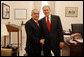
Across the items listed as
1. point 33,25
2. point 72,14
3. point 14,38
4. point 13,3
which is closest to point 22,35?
point 14,38

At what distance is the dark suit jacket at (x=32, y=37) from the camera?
293cm

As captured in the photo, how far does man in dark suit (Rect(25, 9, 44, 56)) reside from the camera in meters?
2.93

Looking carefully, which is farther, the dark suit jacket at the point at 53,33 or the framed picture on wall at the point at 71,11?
the framed picture on wall at the point at 71,11

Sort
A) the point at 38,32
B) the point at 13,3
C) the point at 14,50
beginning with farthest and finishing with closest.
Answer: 1. the point at 13,3
2. the point at 14,50
3. the point at 38,32

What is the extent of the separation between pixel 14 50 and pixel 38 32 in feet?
5.78

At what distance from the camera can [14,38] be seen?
7.43m

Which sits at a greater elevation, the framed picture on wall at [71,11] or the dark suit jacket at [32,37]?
the framed picture on wall at [71,11]

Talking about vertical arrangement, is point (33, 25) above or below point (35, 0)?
below

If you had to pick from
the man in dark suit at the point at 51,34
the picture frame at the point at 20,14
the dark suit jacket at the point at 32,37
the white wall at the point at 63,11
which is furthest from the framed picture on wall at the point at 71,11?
the dark suit jacket at the point at 32,37

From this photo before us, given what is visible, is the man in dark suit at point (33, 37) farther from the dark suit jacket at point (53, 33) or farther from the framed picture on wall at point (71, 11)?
the framed picture on wall at point (71, 11)

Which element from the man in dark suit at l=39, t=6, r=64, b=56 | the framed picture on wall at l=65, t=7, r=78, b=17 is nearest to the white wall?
the framed picture on wall at l=65, t=7, r=78, b=17

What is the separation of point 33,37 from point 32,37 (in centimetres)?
2

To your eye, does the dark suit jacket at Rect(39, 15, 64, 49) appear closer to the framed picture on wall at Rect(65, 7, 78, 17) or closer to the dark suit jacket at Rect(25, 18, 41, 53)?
the dark suit jacket at Rect(25, 18, 41, 53)

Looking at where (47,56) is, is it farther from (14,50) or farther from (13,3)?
(13,3)
